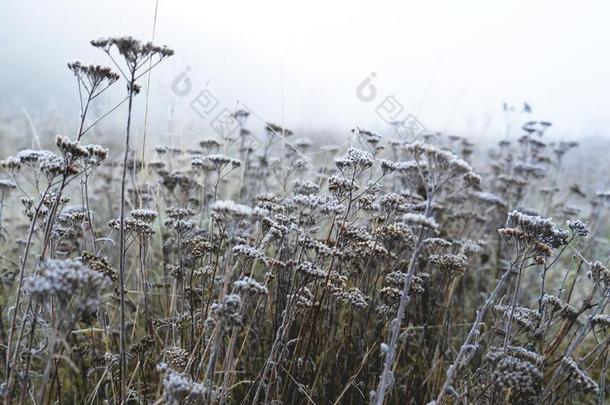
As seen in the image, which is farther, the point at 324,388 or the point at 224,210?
the point at 324,388

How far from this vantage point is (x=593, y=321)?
3.25 m

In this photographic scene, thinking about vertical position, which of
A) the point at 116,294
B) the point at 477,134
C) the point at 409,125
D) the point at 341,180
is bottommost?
the point at 116,294

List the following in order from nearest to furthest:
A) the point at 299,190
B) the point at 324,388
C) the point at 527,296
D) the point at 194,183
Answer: the point at 324,388 → the point at 299,190 → the point at 194,183 → the point at 527,296

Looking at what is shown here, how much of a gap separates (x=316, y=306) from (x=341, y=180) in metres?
0.91

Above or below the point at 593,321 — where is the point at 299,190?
above

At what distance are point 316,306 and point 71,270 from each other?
1.88 m

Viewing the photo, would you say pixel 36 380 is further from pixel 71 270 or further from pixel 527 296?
pixel 527 296

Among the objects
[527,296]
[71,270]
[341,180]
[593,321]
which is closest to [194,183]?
[341,180]

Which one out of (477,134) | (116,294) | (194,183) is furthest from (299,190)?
(477,134)

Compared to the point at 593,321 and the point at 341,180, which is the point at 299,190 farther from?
the point at 593,321

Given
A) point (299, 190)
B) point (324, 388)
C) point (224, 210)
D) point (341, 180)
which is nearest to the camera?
point (224, 210)

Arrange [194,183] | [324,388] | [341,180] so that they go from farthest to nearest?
1. [194,183]
2. [324,388]
3. [341,180]

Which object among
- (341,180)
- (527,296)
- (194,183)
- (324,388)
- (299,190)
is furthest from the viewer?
(527,296)

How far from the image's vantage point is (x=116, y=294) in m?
3.80
